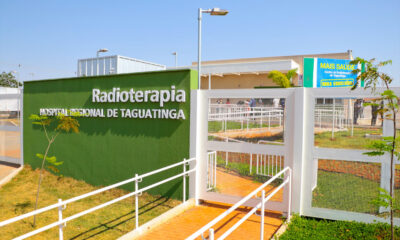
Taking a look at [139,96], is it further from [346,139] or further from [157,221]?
[346,139]

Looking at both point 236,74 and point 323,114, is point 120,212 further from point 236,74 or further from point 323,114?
point 236,74

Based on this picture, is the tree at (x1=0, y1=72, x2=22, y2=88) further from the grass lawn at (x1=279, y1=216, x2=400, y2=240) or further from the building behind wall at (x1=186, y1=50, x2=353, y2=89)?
the grass lawn at (x1=279, y1=216, x2=400, y2=240)

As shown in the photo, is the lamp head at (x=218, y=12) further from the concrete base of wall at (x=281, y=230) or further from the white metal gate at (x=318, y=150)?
the concrete base of wall at (x=281, y=230)

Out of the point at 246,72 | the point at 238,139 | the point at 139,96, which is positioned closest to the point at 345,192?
the point at 238,139

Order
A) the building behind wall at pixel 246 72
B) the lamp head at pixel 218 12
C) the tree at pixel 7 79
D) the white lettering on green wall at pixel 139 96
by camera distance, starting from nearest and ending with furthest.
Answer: the white lettering on green wall at pixel 139 96, the lamp head at pixel 218 12, the building behind wall at pixel 246 72, the tree at pixel 7 79

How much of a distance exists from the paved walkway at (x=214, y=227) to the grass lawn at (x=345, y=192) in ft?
3.05

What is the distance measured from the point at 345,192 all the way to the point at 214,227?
98.0 inches

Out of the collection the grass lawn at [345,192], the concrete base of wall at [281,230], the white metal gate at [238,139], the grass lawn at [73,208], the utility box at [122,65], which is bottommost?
the grass lawn at [73,208]

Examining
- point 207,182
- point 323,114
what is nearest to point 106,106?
point 207,182

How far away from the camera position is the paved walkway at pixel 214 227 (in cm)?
555

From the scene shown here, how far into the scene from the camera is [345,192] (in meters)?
5.95

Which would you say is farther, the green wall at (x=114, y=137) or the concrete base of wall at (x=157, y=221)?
the green wall at (x=114, y=137)

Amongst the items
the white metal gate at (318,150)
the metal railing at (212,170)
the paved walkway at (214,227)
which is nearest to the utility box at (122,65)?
the metal railing at (212,170)

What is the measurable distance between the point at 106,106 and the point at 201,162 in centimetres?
335
